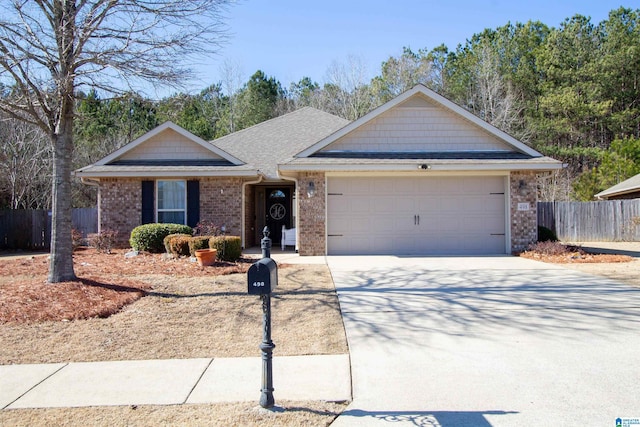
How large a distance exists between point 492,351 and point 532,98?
110 feet

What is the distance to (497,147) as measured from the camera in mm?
14422

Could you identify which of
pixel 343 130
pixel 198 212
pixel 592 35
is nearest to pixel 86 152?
pixel 198 212

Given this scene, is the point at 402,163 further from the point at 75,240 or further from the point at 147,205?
the point at 75,240

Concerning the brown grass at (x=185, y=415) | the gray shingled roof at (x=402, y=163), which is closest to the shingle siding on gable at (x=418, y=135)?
the gray shingled roof at (x=402, y=163)

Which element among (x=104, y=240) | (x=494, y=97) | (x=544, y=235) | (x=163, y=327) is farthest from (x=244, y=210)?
(x=494, y=97)

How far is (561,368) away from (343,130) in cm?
1043

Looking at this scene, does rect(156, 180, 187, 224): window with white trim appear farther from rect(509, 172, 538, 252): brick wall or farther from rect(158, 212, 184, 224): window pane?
rect(509, 172, 538, 252): brick wall

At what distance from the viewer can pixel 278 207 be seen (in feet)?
59.8

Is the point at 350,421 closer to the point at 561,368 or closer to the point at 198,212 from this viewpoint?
the point at 561,368

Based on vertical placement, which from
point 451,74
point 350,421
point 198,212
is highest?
point 451,74

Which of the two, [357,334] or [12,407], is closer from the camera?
[12,407]

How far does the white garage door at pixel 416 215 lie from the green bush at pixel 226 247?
306 centimetres

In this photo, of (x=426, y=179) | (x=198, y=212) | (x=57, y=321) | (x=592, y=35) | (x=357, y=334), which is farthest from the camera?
(x=592, y=35)

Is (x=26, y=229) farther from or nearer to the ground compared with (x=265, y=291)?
farther from the ground
